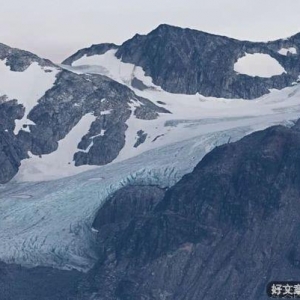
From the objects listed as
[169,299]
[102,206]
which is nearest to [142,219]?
[102,206]

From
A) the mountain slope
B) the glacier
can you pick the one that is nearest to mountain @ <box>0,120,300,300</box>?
the mountain slope

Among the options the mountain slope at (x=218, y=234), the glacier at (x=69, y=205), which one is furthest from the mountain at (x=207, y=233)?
the glacier at (x=69, y=205)

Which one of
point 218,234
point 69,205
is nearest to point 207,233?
point 218,234

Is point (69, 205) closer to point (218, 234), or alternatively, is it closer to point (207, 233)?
point (207, 233)

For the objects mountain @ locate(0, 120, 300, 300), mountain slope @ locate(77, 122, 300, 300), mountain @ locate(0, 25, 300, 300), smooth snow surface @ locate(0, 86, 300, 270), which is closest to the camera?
smooth snow surface @ locate(0, 86, 300, 270)

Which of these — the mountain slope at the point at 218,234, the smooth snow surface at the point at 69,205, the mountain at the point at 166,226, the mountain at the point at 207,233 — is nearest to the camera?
the smooth snow surface at the point at 69,205

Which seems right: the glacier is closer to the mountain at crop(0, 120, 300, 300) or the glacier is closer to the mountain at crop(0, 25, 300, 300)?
the mountain at crop(0, 25, 300, 300)

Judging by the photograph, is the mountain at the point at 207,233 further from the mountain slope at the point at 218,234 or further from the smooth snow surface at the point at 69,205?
the smooth snow surface at the point at 69,205

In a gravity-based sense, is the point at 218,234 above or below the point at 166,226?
below

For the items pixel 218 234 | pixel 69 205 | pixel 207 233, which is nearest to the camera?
pixel 69 205
